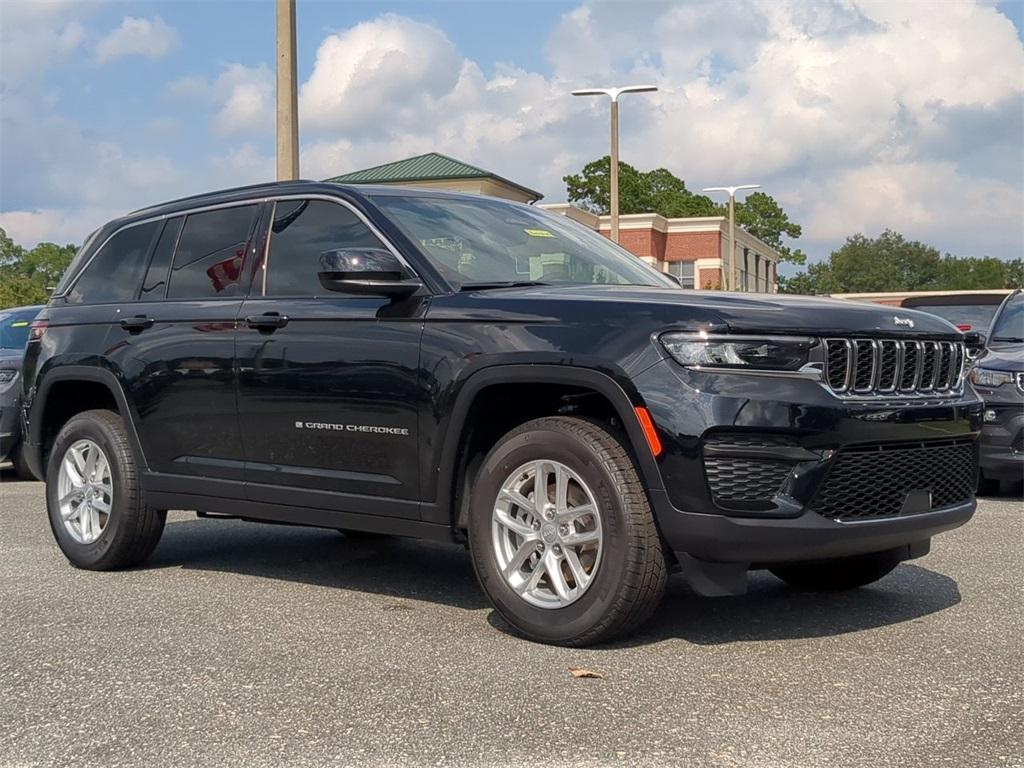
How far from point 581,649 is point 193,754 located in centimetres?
167

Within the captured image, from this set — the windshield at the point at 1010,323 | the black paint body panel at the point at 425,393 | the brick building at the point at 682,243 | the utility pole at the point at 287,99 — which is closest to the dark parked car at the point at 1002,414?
the windshield at the point at 1010,323

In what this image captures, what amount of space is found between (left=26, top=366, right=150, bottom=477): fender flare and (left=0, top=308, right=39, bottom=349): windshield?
528 cm

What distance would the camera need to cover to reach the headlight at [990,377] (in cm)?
999

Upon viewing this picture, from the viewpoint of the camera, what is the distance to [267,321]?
20.2ft

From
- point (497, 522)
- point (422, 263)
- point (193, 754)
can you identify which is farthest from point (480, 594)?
point (193, 754)

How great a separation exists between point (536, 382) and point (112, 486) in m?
2.91

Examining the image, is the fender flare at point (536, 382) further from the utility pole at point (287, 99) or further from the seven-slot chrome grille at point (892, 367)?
the utility pole at point (287, 99)

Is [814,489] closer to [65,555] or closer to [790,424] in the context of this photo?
[790,424]

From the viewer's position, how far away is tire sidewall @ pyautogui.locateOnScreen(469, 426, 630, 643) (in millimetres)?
4891

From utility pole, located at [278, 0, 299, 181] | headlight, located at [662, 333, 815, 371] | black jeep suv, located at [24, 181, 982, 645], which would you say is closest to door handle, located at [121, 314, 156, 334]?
black jeep suv, located at [24, 181, 982, 645]

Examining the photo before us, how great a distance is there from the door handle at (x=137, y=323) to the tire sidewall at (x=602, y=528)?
2354mm

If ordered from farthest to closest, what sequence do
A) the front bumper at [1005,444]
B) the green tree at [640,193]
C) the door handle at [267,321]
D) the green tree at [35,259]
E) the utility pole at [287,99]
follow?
the green tree at [35,259], the green tree at [640,193], the utility pole at [287,99], the front bumper at [1005,444], the door handle at [267,321]

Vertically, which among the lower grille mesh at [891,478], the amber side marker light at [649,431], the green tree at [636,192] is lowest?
the lower grille mesh at [891,478]

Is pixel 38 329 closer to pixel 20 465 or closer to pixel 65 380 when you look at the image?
pixel 65 380
